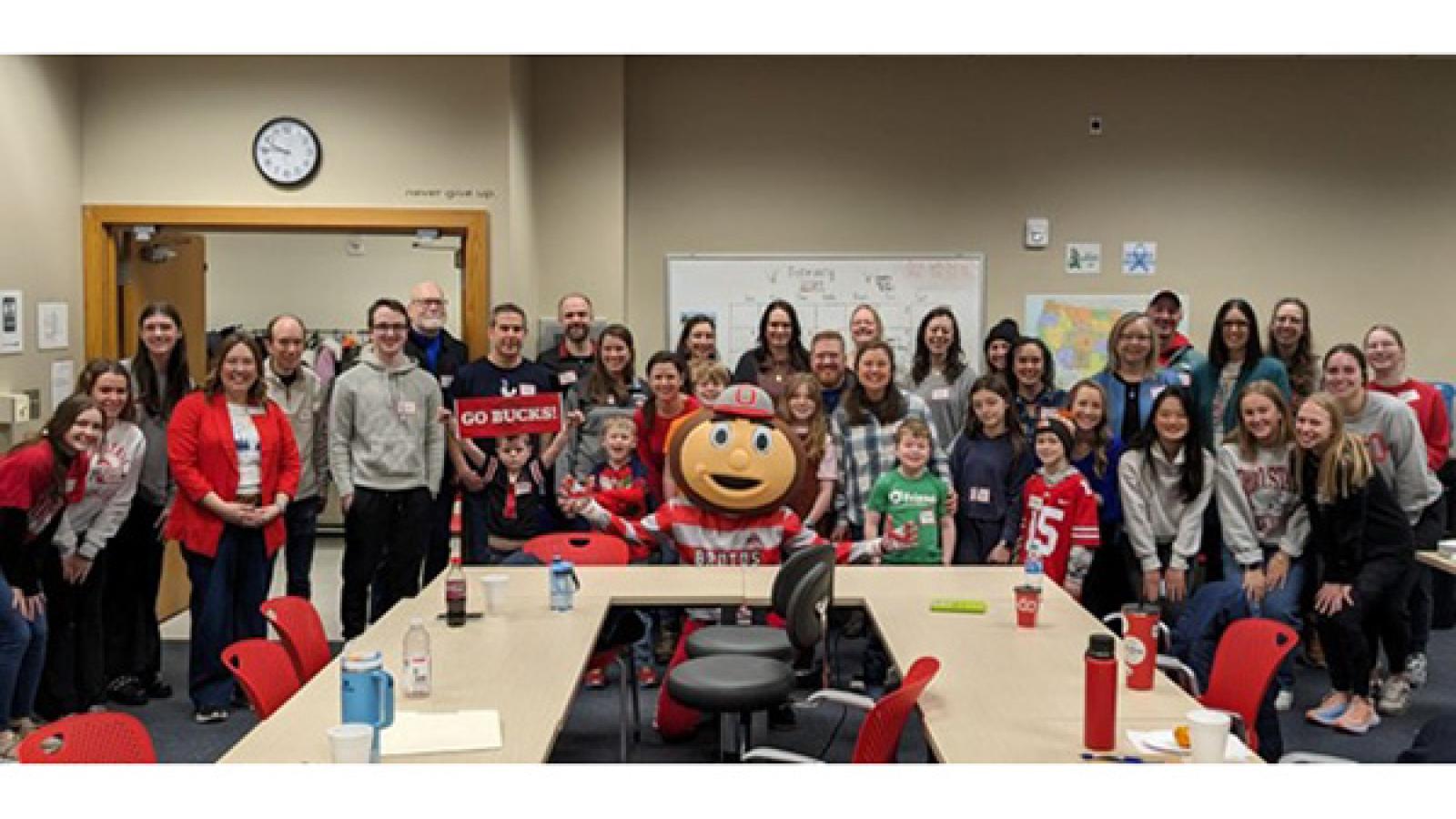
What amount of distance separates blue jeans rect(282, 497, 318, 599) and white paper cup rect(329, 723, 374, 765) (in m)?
3.14

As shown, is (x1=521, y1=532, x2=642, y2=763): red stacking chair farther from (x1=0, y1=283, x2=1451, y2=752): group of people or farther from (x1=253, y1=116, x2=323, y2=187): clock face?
(x1=253, y1=116, x2=323, y2=187): clock face

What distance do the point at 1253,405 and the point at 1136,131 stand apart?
3216 mm

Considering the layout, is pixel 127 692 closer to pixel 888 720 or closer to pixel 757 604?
pixel 757 604

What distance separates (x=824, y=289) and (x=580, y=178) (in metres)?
1.51

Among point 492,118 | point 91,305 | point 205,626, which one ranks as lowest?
point 205,626

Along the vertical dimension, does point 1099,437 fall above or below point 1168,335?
below

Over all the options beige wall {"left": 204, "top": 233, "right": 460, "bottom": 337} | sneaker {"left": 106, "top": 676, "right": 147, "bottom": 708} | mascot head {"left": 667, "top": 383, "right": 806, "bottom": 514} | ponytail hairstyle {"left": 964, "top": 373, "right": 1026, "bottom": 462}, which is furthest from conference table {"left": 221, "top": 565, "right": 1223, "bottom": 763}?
beige wall {"left": 204, "top": 233, "right": 460, "bottom": 337}

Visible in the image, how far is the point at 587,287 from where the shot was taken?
7.22m

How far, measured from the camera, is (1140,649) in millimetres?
2998

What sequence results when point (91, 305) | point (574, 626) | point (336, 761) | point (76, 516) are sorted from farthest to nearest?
1. point (91, 305)
2. point (76, 516)
3. point (574, 626)
4. point (336, 761)

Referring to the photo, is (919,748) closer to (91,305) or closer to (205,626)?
(205,626)

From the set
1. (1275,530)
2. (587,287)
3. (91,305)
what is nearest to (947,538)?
(1275,530)

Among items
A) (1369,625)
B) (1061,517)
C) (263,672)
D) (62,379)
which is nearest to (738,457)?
(1061,517)

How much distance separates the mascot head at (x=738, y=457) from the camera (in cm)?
431
